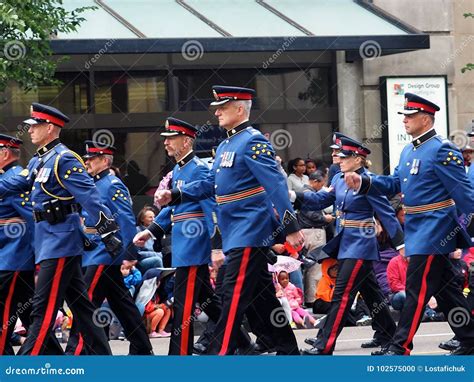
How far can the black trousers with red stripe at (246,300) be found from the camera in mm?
9531

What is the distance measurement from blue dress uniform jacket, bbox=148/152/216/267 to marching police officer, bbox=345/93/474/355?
1.20 m

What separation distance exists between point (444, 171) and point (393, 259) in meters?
5.08

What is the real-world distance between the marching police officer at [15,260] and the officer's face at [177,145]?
1223mm

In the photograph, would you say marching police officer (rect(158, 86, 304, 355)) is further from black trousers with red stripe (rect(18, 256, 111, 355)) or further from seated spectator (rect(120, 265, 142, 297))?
seated spectator (rect(120, 265, 142, 297))

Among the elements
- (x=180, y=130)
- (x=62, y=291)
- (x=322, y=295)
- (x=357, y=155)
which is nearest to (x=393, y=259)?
(x=322, y=295)

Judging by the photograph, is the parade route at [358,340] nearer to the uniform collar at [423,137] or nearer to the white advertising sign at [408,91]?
the uniform collar at [423,137]

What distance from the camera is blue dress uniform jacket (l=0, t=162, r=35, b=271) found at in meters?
Result: 10.9

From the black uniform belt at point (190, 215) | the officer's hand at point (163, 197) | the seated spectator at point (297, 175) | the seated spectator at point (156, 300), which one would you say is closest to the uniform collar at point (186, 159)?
the black uniform belt at point (190, 215)

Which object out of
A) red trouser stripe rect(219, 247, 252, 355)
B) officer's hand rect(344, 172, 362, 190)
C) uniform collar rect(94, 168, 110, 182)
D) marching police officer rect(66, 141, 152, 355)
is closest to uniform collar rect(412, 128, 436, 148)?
officer's hand rect(344, 172, 362, 190)

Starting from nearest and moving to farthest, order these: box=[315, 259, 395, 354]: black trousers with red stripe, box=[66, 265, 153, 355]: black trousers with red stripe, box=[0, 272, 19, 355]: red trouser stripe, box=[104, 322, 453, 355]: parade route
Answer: box=[0, 272, 19, 355]: red trouser stripe < box=[315, 259, 395, 354]: black trousers with red stripe < box=[66, 265, 153, 355]: black trousers with red stripe < box=[104, 322, 453, 355]: parade route

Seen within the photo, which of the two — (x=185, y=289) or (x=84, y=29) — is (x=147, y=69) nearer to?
(x=84, y=29)

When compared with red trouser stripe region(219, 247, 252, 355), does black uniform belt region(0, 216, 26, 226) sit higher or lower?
higher

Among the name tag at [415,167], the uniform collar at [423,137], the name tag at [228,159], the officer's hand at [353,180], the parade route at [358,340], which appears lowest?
the parade route at [358,340]

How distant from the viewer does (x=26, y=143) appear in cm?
1805
